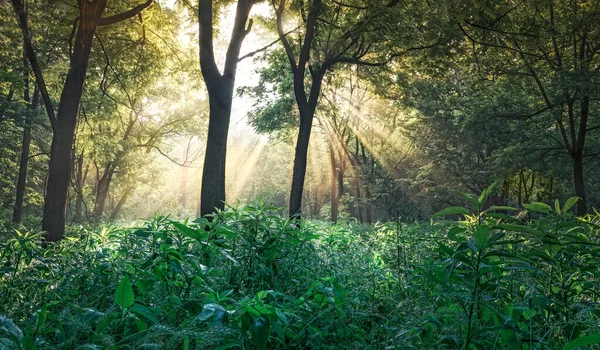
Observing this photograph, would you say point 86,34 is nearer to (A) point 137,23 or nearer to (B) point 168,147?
(A) point 137,23

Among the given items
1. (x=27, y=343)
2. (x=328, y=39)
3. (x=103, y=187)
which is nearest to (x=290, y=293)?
(x=27, y=343)

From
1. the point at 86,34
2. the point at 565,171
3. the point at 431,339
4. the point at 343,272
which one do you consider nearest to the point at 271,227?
the point at 343,272

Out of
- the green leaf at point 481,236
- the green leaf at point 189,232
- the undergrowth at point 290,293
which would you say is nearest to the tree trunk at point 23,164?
the undergrowth at point 290,293

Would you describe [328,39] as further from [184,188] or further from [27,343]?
[184,188]

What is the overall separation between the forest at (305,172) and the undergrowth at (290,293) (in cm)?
2

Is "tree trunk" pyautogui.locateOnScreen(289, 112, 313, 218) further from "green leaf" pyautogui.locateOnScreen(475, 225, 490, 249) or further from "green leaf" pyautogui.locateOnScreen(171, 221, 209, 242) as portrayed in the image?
"green leaf" pyautogui.locateOnScreen(475, 225, 490, 249)

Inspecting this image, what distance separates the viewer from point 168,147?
32781 millimetres

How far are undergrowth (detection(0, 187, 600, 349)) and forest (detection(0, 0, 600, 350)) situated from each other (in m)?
0.02

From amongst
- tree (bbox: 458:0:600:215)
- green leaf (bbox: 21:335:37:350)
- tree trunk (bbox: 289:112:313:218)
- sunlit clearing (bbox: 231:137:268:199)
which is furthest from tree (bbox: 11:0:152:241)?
sunlit clearing (bbox: 231:137:268:199)

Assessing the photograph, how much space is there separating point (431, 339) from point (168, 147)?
32526 millimetres

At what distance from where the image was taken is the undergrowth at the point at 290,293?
1.82m

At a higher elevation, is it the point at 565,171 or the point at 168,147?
the point at 168,147

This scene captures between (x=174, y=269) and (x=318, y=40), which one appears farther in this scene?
(x=318, y=40)

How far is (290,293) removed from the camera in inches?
132
